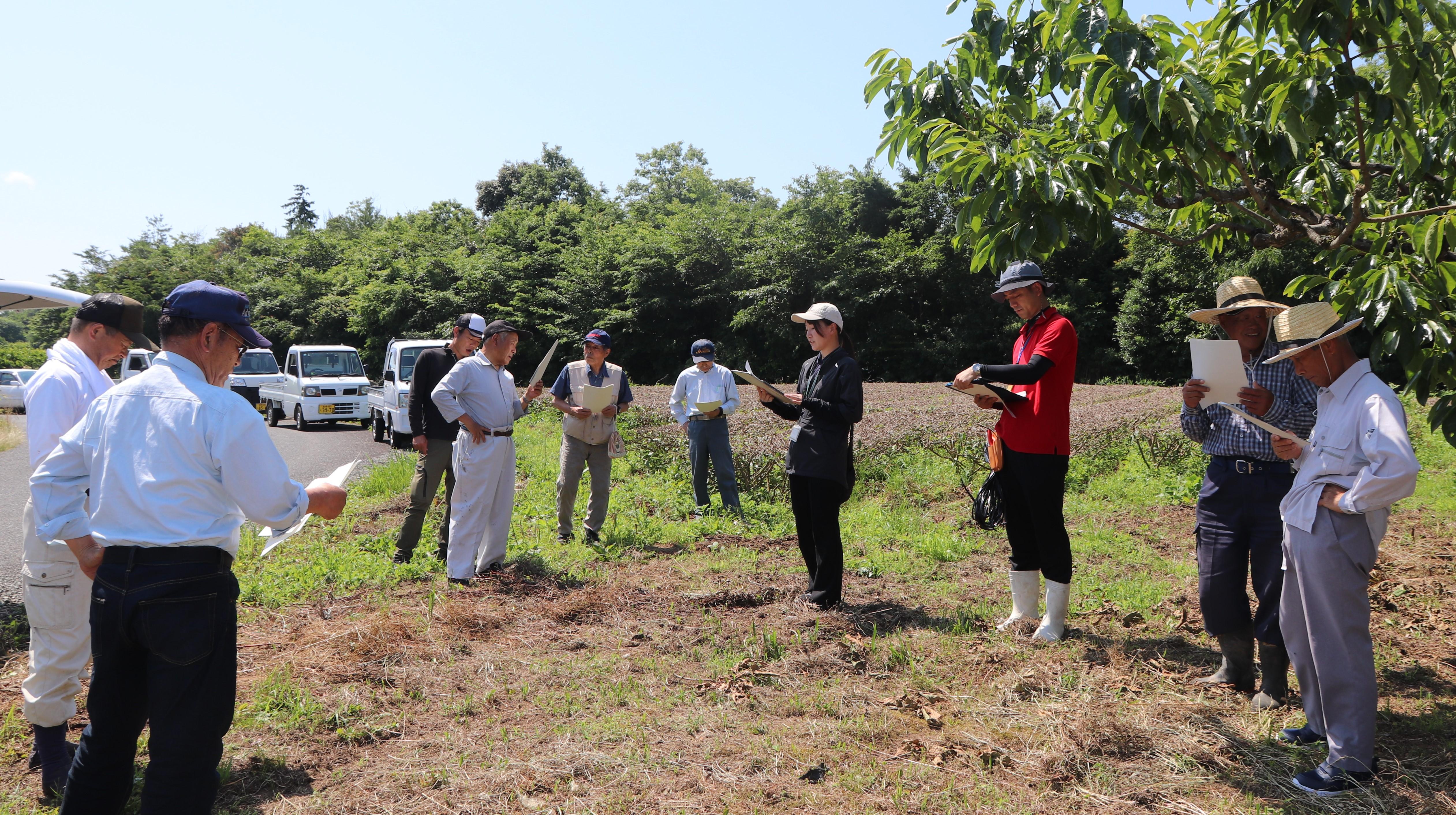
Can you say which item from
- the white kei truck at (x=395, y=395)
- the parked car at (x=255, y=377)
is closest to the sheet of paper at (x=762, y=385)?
the white kei truck at (x=395, y=395)

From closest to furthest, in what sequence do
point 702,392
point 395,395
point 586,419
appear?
point 586,419 < point 702,392 < point 395,395

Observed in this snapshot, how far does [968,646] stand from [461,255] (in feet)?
123

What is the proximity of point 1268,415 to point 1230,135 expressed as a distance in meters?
1.30

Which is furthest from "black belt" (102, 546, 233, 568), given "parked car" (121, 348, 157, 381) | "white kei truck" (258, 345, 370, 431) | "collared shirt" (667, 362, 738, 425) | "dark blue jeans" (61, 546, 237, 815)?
"parked car" (121, 348, 157, 381)

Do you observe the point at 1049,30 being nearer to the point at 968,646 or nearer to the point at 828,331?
the point at 828,331

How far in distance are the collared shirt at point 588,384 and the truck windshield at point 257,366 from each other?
19.1 meters

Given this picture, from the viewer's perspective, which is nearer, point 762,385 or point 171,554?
point 171,554

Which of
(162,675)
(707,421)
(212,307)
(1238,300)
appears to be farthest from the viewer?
(707,421)

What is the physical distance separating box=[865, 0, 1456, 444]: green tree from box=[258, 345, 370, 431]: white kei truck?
19.2m

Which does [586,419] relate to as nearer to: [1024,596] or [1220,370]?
[1024,596]

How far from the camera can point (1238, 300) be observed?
4.09 metres

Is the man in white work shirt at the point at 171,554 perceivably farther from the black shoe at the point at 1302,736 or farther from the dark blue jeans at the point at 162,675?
the black shoe at the point at 1302,736

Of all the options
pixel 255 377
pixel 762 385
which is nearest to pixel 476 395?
pixel 762 385

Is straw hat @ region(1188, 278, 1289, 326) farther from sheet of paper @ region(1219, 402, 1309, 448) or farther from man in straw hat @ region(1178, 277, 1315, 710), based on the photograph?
sheet of paper @ region(1219, 402, 1309, 448)
